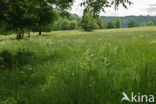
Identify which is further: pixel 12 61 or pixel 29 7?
pixel 29 7

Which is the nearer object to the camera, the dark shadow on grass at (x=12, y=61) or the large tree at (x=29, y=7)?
the large tree at (x=29, y=7)

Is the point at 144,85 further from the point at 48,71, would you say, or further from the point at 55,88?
the point at 48,71

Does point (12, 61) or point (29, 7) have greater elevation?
point (29, 7)

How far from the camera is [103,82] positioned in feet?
10.4

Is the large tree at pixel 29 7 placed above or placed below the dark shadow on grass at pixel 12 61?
above

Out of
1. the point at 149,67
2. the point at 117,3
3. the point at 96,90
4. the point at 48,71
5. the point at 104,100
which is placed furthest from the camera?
the point at 48,71

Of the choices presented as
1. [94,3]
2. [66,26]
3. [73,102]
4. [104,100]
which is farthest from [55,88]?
[66,26]

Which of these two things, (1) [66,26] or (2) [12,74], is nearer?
(2) [12,74]

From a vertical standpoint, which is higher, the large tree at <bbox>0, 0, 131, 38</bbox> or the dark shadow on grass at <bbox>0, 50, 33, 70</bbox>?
the large tree at <bbox>0, 0, 131, 38</bbox>

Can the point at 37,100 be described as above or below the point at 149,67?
below

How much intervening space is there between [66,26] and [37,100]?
102071 millimetres

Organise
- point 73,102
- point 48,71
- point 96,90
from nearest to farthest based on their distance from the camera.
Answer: point 73,102 < point 96,90 < point 48,71

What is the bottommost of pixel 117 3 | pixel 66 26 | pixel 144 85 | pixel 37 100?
pixel 37 100

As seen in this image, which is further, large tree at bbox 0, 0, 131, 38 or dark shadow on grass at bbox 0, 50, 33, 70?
dark shadow on grass at bbox 0, 50, 33, 70
